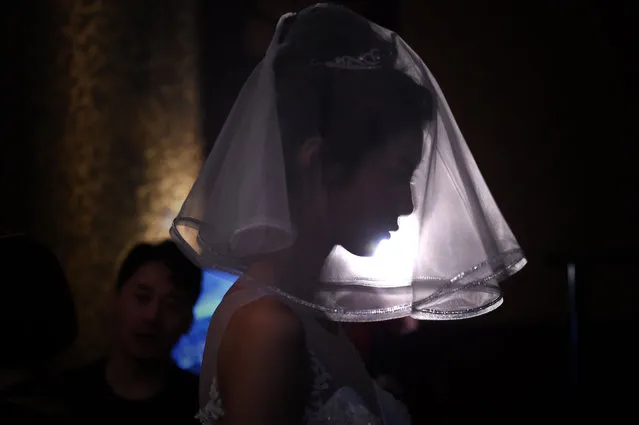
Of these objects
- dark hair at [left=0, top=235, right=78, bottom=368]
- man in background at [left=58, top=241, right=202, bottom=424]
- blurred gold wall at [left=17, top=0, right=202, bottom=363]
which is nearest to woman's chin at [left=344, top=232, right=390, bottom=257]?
man in background at [left=58, top=241, right=202, bottom=424]

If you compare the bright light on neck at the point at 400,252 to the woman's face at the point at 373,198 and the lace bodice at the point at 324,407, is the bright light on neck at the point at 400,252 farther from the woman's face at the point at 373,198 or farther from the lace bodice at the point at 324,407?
the lace bodice at the point at 324,407

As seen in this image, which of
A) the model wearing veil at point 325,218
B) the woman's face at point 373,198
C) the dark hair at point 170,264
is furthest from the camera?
the dark hair at point 170,264

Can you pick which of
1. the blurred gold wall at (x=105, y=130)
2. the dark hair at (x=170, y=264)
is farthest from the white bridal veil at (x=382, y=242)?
the blurred gold wall at (x=105, y=130)

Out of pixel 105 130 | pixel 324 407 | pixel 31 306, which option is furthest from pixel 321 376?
pixel 105 130

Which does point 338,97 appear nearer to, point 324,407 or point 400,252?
point 400,252

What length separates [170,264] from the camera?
1.60 metres

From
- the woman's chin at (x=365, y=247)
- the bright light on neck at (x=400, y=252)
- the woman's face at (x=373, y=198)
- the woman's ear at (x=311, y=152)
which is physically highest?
the woman's ear at (x=311, y=152)

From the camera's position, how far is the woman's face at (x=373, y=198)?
0.87 metres

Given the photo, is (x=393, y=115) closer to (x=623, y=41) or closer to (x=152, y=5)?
(x=152, y=5)

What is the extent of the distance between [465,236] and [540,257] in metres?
1.37

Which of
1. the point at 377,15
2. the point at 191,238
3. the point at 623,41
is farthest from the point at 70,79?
the point at 623,41

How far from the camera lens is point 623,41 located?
89.0 inches

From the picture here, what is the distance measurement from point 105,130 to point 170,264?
60 cm

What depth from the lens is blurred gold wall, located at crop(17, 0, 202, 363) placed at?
1.91m
